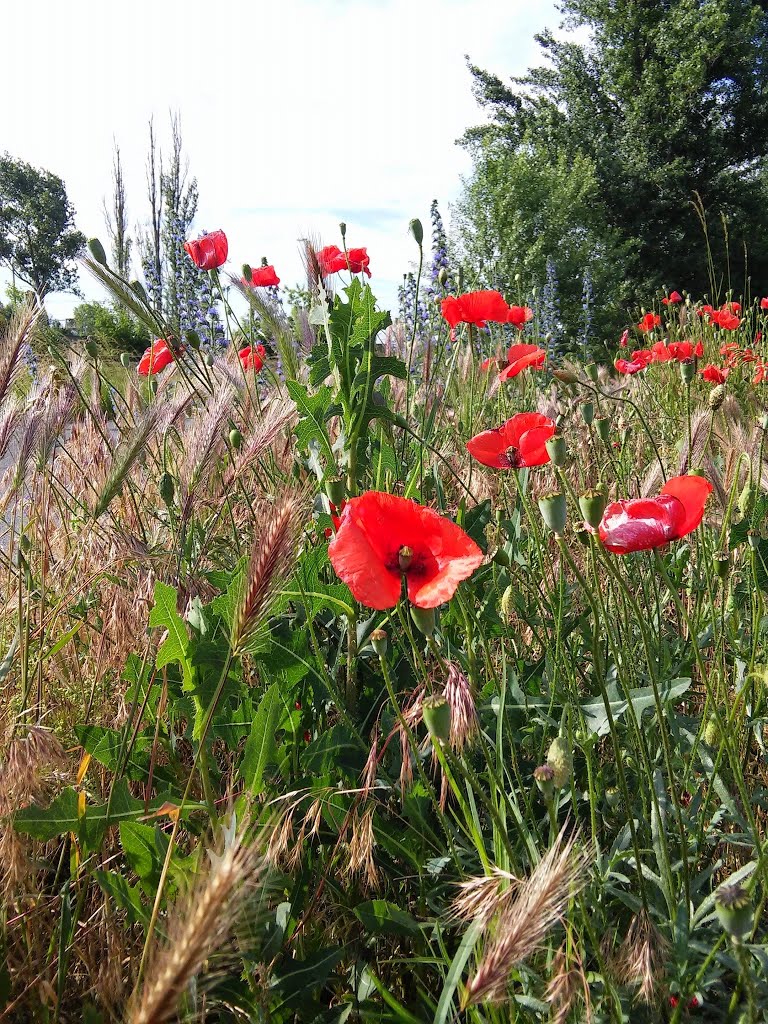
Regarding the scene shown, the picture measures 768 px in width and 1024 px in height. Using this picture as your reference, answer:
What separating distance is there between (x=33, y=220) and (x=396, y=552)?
37.9 metres

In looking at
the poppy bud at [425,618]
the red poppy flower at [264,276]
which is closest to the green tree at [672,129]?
the red poppy flower at [264,276]

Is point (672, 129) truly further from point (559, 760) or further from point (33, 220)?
point (33, 220)

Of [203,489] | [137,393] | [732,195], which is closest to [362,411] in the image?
[203,489]

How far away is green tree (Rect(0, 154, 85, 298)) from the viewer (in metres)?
32.2

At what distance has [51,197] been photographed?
34.4 metres

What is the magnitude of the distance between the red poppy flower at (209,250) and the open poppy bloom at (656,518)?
138 centimetres

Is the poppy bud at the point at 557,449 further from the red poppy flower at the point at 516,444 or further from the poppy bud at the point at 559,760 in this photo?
the poppy bud at the point at 559,760

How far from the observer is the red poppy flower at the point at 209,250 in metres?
1.90

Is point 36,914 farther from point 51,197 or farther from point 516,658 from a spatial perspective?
point 51,197

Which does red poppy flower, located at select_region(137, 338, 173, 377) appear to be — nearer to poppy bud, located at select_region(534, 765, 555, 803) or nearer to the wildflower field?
the wildflower field

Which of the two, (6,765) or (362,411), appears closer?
(6,765)

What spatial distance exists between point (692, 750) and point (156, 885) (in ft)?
2.25

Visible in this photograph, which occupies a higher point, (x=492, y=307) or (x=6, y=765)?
(x=492, y=307)

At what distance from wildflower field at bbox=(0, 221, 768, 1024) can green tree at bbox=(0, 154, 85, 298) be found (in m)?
34.3
